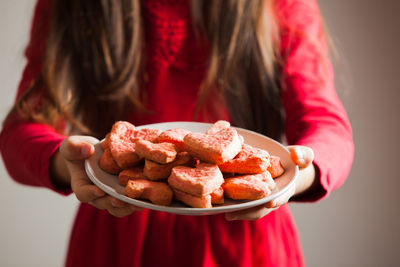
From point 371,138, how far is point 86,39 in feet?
3.57

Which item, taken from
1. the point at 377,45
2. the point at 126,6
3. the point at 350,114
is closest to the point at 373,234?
the point at 350,114

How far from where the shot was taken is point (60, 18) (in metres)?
0.84

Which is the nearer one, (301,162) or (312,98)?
(301,162)

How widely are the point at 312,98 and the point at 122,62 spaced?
402 mm

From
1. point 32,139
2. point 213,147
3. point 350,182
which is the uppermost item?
point 213,147

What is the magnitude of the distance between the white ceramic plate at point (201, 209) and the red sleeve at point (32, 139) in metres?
0.16

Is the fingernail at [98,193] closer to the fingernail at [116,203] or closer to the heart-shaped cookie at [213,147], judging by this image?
the fingernail at [116,203]

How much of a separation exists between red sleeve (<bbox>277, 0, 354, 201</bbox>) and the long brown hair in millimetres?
41

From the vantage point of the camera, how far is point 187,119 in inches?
34.8

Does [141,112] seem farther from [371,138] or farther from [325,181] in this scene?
[371,138]

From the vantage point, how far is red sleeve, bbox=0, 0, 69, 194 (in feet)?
2.31

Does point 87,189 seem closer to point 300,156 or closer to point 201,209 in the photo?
point 201,209

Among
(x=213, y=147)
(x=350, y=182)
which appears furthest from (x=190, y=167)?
(x=350, y=182)

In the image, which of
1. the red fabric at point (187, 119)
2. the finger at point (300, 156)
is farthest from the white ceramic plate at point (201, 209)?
the red fabric at point (187, 119)
